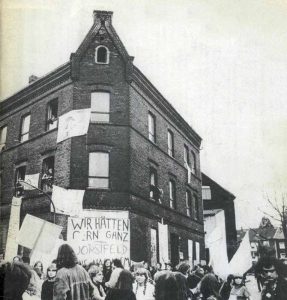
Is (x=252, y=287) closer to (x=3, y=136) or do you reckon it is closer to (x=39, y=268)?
(x=39, y=268)

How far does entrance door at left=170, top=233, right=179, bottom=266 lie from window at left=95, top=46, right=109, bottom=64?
6.04 m

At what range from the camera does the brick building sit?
989cm

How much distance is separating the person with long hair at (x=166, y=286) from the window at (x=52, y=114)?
5.10m

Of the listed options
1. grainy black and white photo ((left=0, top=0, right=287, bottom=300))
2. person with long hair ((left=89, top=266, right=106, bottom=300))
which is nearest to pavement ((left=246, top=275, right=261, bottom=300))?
grainy black and white photo ((left=0, top=0, right=287, bottom=300))

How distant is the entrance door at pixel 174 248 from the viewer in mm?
12094

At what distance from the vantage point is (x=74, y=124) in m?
10.2

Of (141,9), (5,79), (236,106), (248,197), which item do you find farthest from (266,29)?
(5,79)

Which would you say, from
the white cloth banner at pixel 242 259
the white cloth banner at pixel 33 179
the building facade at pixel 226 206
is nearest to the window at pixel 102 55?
the white cloth banner at pixel 33 179

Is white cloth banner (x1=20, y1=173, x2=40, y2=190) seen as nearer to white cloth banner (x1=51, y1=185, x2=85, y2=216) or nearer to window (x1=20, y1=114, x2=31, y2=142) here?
white cloth banner (x1=51, y1=185, x2=85, y2=216)

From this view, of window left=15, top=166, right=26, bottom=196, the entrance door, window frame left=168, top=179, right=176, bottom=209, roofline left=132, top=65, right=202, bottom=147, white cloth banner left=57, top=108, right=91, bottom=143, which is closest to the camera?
window left=15, top=166, right=26, bottom=196

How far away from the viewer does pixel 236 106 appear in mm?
9266

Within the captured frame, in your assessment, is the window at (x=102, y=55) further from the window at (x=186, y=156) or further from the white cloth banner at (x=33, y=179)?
the window at (x=186, y=156)

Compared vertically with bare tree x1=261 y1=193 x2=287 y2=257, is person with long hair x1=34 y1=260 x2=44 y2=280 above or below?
below

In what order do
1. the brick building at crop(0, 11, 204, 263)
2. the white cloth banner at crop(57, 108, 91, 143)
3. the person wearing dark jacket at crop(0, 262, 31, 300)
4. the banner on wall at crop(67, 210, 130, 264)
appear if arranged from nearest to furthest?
the person wearing dark jacket at crop(0, 262, 31, 300), the banner on wall at crop(67, 210, 130, 264), the brick building at crop(0, 11, 204, 263), the white cloth banner at crop(57, 108, 91, 143)
